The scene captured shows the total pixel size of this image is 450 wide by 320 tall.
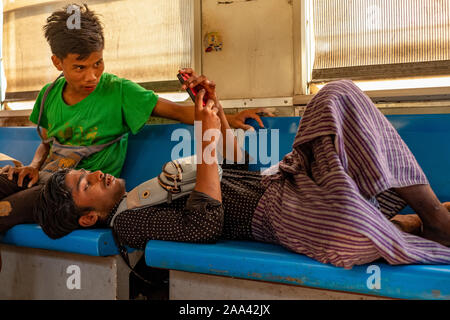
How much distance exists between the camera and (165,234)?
1.41 meters

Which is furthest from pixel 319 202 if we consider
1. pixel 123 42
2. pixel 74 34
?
pixel 123 42

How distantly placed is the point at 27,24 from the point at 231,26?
210cm

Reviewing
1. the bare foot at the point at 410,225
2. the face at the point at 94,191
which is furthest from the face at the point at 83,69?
the bare foot at the point at 410,225

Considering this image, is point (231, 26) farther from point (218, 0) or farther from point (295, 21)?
point (295, 21)

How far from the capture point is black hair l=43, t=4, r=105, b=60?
81.4 inches

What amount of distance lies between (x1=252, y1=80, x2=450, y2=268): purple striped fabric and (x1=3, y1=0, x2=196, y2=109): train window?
173 cm

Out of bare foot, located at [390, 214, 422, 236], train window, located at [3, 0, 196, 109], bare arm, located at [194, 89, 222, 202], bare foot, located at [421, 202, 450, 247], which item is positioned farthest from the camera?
train window, located at [3, 0, 196, 109]

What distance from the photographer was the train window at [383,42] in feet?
7.08

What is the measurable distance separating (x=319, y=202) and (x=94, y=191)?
97 centimetres

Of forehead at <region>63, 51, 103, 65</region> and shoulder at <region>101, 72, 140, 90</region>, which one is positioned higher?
forehead at <region>63, 51, 103, 65</region>

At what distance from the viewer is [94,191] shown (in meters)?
1.61

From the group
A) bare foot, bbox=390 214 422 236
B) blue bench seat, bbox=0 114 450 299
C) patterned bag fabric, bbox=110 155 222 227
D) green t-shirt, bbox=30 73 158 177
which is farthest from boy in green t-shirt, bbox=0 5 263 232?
bare foot, bbox=390 214 422 236

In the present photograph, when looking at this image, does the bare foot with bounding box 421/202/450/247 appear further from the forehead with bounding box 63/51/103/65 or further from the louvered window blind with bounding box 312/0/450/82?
the forehead with bounding box 63/51/103/65

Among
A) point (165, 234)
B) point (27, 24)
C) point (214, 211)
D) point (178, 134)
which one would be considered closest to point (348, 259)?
point (214, 211)
